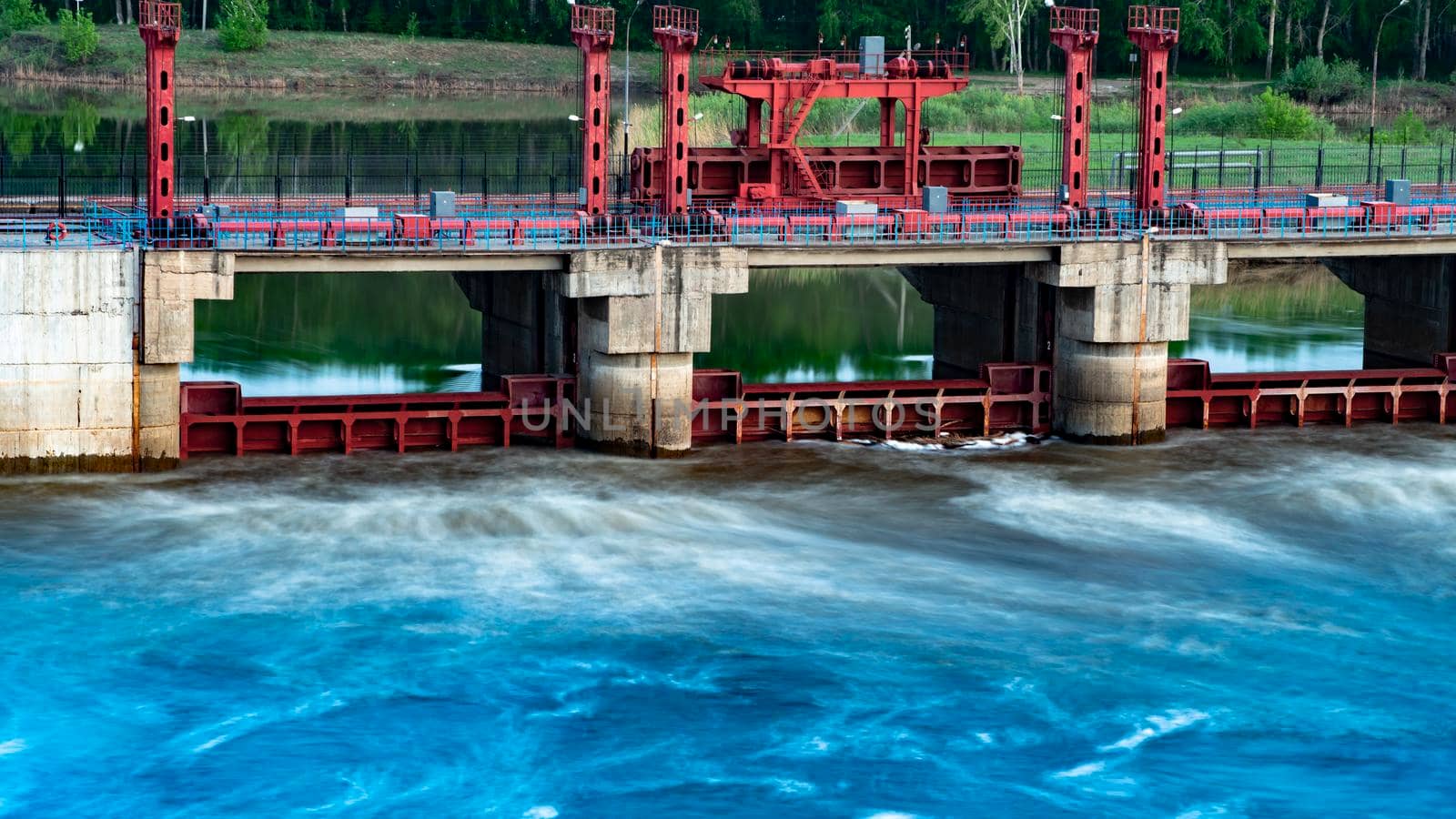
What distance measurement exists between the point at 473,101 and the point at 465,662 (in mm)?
131282

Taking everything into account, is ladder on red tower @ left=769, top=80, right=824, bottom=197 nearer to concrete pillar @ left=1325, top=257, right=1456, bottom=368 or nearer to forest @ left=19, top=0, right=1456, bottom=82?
concrete pillar @ left=1325, top=257, right=1456, bottom=368

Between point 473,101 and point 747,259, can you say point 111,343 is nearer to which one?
point 747,259

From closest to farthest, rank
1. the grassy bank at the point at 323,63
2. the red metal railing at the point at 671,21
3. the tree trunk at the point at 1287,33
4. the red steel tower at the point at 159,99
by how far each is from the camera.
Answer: the red steel tower at the point at 159,99 < the red metal railing at the point at 671,21 < the tree trunk at the point at 1287,33 < the grassy bank at the point at 323,63

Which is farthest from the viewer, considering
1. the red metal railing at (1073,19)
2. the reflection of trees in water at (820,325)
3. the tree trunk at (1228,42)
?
the tree trunk at (1228,42)

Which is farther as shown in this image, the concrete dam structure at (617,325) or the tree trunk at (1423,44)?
the tree trunk at (1423,44)

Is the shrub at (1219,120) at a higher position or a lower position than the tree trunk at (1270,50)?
lower

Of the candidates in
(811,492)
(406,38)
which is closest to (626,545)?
(811,492)

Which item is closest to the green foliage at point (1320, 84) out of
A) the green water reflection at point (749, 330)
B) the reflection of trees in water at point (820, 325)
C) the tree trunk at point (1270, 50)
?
the tree trunk at point (1270, 50)

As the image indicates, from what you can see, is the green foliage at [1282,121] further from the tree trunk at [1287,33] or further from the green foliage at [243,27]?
the green foliage at [243,27]

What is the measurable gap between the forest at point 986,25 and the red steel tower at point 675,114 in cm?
9086

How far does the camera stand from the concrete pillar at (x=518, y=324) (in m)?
66.2

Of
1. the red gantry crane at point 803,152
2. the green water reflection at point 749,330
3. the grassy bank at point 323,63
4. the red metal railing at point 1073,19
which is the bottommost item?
the green water reflection at point 749,330

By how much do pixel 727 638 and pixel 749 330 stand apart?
45.2 m

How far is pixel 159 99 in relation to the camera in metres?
59.6
